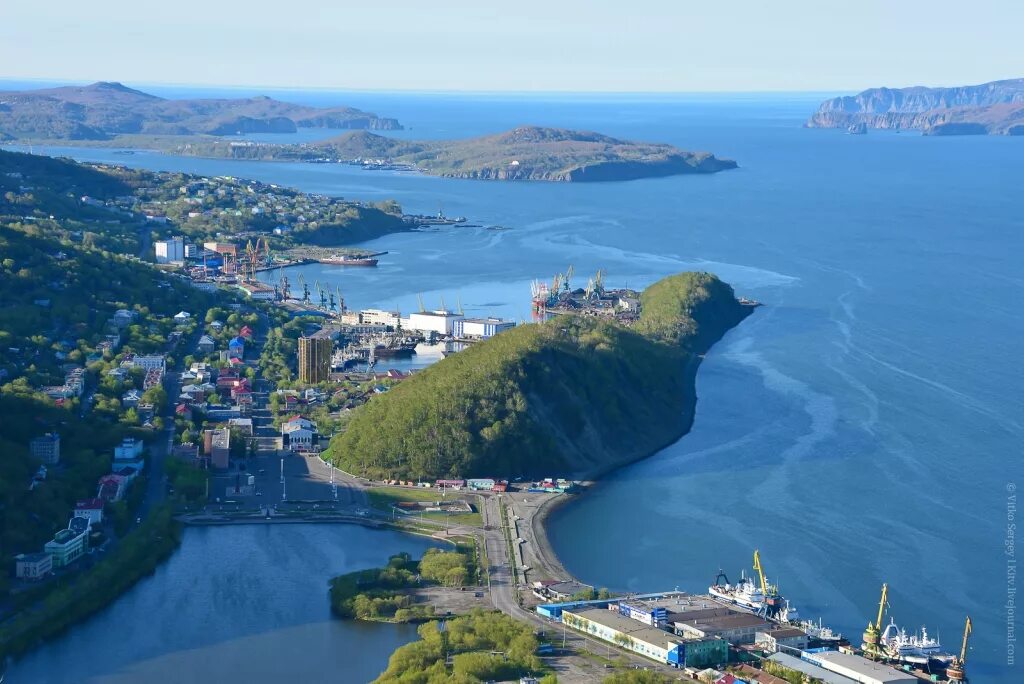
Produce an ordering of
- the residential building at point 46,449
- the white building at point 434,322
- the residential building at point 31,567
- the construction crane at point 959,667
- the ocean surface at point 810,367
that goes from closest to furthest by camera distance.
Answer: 1. the construction crane at point 959,667
2. the residential building at point 31,567
3. the ocean surface at point 810,367
4. the residential building at point 46,449
5. the white building at point 434,322

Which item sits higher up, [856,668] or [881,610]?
[881,610]

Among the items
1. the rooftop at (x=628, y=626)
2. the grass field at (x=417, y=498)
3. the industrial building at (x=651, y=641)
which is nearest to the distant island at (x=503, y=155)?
the grass field at (x=417, y=498)

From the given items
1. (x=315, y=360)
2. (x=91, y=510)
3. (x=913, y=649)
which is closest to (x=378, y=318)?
(x=315, y=360)

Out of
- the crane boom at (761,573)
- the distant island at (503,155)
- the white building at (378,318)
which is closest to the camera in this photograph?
the crane boom at (761,573)

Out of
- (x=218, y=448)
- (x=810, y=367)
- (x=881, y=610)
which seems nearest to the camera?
(x=881, y=610)

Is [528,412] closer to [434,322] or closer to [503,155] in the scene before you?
[434,322]

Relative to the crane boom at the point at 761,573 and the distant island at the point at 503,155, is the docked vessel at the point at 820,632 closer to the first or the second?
the crane boom at the point at 761,573
